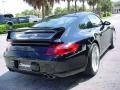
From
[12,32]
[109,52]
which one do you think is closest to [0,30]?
[109,52]

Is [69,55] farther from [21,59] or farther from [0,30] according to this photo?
[0,30]

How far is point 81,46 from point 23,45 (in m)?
1.15

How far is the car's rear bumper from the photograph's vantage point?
4.65 metres

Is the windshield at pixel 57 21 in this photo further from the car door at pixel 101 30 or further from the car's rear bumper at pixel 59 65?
the car's rear bumper at pixel 59 65

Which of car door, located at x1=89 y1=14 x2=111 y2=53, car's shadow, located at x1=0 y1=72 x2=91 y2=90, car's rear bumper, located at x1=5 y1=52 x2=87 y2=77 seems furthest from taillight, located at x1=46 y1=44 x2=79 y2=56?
car door, located at x1=89 y1=14 x2=111 y2=53

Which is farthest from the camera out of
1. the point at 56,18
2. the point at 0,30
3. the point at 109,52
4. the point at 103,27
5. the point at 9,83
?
the point at 0,30

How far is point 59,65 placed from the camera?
4.64 m

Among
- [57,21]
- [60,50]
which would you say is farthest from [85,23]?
[60,50]

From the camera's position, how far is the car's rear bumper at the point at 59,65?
465 centimetres

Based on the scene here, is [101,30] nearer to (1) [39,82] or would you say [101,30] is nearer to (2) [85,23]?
(2) [85,23]

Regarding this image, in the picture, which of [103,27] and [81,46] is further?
[103,27]

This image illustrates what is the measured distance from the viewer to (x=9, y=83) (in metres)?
5.40

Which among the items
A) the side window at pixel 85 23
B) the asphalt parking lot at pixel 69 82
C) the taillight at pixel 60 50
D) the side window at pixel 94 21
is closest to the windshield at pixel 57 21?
the side window at pixel 85 23

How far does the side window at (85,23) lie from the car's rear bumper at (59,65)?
80 centimetres
